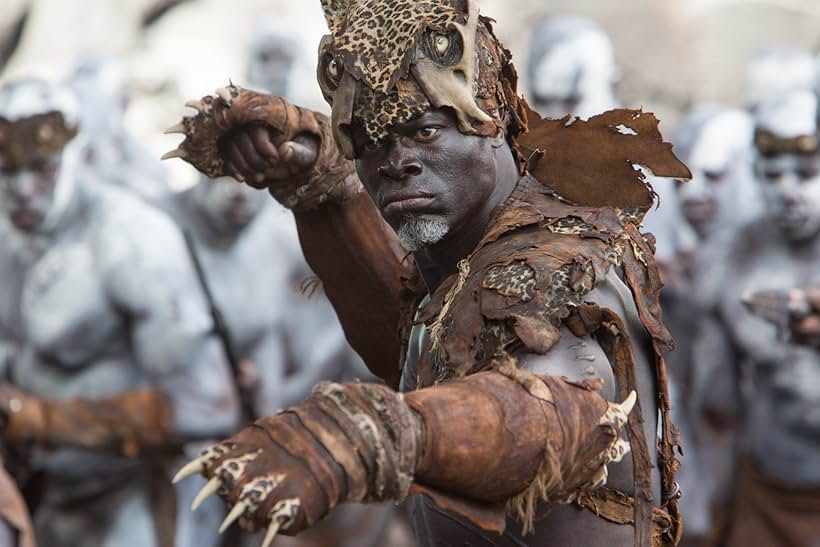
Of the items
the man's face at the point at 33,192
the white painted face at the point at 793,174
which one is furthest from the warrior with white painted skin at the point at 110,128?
the white painted face at the point at 793,174

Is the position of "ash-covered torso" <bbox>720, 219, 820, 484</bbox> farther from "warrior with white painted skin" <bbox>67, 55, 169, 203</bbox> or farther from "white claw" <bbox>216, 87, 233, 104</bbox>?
"white claw" <bbox>216, 87, 233, 104</bbox>

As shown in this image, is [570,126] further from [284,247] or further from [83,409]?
[284,247]

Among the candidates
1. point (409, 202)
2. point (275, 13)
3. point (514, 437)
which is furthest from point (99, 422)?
point (275, 13)

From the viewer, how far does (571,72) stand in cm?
1159

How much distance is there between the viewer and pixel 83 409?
7926mm

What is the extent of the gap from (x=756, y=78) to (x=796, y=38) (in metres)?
3.92

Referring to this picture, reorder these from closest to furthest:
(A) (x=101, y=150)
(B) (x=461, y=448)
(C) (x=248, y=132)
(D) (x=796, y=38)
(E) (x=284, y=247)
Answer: (B) (x=461, y=448), (C) (x=248, y=132), (E) (x=284, y=247), (A) (x=101, y=150), (D) (x=796, y=38)

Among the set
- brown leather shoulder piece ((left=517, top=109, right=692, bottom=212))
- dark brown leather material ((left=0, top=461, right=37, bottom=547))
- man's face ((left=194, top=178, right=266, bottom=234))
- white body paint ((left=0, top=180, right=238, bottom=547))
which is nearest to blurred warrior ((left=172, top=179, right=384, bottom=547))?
man's face ((left=194, top=178, right=266, bottom=234))

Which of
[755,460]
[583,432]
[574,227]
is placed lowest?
[755,460]

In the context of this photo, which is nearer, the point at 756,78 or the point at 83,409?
the point at 83,409

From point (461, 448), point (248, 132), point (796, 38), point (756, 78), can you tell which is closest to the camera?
point (461, 448)

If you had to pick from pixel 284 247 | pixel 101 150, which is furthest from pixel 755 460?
pixel 101 150

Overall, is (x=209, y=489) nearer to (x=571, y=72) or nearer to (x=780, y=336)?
(x=780, y=336)

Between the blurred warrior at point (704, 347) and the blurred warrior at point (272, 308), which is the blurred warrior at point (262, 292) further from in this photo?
the blurred warrior at point (704, 347)
